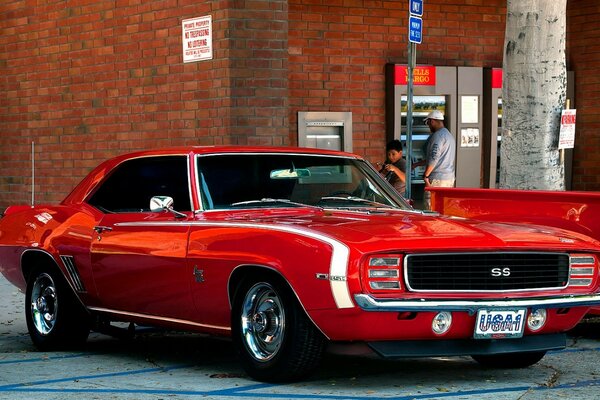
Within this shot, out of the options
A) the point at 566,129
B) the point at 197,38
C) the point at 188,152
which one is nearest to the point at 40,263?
the point at 188,152

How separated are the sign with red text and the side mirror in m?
10.3

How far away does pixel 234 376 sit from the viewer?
7.98 meters

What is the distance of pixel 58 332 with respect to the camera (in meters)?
9.30

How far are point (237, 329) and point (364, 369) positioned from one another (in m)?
0.96

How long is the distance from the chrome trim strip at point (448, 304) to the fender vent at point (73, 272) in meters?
2.73

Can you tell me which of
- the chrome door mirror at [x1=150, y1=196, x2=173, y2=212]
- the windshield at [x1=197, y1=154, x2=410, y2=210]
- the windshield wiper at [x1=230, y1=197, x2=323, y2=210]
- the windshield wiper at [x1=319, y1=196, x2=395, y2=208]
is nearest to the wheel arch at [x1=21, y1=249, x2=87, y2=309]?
the chrome door mirror at [x1=150, y1=196, x2=173, y2=212]

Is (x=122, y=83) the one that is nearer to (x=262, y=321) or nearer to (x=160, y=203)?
(x=160, y=203)

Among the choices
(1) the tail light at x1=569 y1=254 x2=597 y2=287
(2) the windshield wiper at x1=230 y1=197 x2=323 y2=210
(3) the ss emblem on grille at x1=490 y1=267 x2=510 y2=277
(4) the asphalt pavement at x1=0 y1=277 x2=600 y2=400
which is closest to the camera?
(4) the asphalt pavement at x1=0 y1=277 x2=600 y2=400

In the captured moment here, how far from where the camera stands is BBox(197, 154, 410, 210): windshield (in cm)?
852

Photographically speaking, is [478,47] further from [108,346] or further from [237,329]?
[237,329]

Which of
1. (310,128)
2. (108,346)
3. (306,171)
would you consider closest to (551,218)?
(306,171)

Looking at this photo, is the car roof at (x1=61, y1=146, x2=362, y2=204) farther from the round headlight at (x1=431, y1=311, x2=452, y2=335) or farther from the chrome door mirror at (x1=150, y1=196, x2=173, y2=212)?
the round headlight at (x1=431, y1=311, x2=452, y2=335)

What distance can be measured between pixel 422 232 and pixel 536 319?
2.71 ft

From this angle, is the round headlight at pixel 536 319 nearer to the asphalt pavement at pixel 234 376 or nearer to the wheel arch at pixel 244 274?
the asphalt pavement at pixel 234 376
